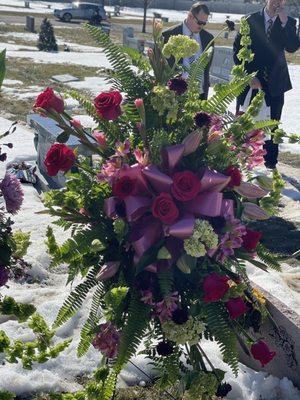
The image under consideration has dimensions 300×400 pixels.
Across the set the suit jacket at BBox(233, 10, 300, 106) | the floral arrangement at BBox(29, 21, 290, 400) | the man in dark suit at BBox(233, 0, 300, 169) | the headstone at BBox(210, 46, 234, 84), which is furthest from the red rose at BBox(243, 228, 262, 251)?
the headstone at BBox(210, 46, 234, 84)

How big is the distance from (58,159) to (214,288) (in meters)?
0.83

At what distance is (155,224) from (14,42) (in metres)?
20.9

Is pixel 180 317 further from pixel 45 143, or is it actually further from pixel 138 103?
pixel 45 143

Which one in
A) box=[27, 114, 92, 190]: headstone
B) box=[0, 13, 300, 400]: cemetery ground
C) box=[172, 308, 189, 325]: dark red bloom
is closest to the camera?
box=[172, 308, 189, 325]: dark red bloom

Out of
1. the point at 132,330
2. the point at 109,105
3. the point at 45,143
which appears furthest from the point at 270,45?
the point at 132,330

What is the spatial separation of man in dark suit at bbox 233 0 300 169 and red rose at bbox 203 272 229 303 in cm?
481

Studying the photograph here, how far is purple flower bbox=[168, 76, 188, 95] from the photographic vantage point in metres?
2.69

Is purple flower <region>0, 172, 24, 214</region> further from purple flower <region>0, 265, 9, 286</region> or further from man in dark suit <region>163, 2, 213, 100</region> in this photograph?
man in dark suit <region>163, 2, 213, 100</region>

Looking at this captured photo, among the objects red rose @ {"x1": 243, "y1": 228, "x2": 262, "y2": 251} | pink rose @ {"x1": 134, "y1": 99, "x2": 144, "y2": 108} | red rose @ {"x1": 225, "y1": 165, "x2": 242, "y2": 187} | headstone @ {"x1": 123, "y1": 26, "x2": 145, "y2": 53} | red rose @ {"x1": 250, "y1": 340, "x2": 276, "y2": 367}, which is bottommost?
headstone @ {"x1": 123, "y1": 26, "x2": 145, "y2": 53}

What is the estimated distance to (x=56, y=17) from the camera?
37844 millimetres

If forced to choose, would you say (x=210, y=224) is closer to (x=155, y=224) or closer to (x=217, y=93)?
(x=155, y=224)

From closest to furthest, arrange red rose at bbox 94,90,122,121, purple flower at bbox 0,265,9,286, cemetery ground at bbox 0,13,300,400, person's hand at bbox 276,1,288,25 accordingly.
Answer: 1. purple flower at bbox 0,265,9,286
2. red rose at bbox 94,90,122,121
3. cemetery ground at bbox 0,13,300,400
4. person's hand at bbox 276,1,288,25

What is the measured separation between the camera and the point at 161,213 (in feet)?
8.05

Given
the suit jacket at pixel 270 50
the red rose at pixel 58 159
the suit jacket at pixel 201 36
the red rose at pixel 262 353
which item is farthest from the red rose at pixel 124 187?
the suit jacket at pixel 270 50
